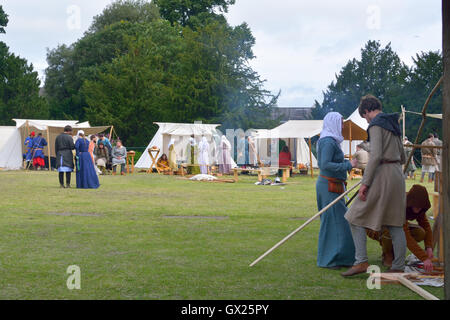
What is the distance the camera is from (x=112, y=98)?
50.8 meters

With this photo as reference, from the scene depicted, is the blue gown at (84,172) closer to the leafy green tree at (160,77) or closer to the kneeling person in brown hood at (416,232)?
the kneeling person in brown hood at (416,232)

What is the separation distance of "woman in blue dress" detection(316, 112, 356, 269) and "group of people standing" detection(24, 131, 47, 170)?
2679 cm

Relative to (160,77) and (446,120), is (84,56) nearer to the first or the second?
(160,77)

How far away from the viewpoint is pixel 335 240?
6727mm

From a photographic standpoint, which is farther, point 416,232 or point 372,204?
point 416,232

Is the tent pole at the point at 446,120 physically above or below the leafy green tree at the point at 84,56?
below

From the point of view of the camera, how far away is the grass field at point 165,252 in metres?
5.63

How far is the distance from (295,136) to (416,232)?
22.0 metres

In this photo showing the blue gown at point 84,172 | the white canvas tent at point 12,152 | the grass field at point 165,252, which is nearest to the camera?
the grass field at point 165,252

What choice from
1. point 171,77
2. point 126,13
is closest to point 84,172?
point 171,77

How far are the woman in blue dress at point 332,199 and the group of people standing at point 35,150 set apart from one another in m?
26.8

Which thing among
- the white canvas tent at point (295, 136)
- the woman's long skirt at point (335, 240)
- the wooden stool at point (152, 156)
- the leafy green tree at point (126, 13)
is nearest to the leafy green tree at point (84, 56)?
the leafy green tree at point (126, 13)

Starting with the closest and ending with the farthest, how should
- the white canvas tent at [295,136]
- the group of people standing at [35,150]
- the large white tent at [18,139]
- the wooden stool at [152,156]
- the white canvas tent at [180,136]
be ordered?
the white canvas tent at [295,136] < the wooden stool at [152,156] < the group of people standing at [35,150] < the white canvas tent at [180,136] < the large white tent at [18,139]
